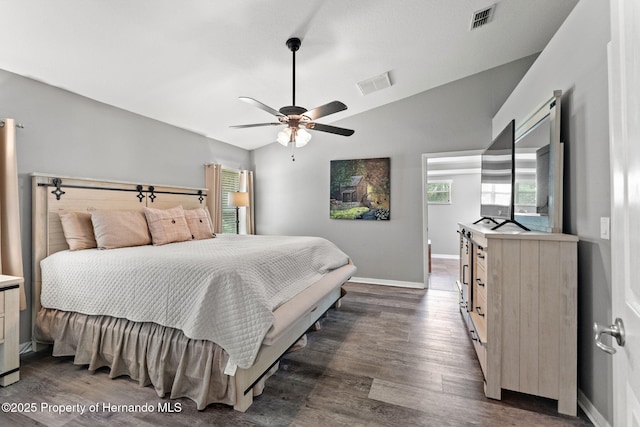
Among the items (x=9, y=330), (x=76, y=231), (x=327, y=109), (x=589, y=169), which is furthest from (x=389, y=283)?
(x=9, y=330)

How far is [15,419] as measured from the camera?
1728 mm

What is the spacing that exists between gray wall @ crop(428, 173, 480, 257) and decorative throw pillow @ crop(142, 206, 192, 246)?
621 cm

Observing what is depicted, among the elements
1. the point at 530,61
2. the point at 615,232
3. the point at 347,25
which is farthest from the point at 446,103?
the point at 615,232

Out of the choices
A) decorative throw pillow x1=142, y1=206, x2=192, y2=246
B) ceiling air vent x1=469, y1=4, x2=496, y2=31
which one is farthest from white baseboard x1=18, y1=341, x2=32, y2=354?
ceiling air vent x1=469, y1=4, x2=496, y2=31

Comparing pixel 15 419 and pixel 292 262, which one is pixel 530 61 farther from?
pixel 15 419

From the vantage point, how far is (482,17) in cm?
280

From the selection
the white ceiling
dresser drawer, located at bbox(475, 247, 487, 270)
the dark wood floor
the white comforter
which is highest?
the white ceiling

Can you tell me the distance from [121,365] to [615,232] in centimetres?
287

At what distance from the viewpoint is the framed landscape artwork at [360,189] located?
15.4 feet

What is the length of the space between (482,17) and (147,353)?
408cm

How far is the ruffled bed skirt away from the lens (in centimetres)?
181

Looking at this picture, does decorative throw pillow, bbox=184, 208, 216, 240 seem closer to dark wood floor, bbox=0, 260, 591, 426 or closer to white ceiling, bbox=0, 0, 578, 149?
white ceiling, bbox=0, 0, 578, 149

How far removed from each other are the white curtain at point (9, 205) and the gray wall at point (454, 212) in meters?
7.57

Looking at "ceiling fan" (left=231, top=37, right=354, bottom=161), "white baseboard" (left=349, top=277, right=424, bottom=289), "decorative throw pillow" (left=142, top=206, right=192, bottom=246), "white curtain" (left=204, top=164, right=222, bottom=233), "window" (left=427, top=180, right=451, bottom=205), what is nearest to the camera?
"ceiling fan" (left=231, top=37, right=354, bottom=161)
